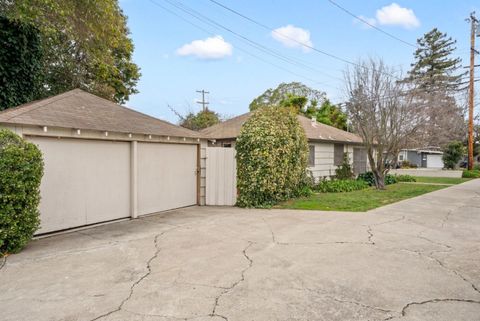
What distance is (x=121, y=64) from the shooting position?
60.8 feet

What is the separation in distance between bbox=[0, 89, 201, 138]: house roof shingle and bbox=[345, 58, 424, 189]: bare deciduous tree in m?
7.64

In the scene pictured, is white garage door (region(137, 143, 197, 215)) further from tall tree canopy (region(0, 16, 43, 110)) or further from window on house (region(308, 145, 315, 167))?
tall tree canopy (region(0, 16, 43, 110))

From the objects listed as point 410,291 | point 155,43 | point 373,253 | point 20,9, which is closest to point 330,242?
point 373,253

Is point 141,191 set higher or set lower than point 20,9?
lower

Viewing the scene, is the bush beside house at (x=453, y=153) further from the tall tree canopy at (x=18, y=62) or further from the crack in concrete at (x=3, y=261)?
the crack in concrete at (x=3, y=261)

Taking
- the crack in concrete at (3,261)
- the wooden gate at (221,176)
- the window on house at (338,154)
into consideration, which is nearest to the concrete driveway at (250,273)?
the crack in concrete at (3,261)

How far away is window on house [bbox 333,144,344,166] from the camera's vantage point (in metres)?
14.3

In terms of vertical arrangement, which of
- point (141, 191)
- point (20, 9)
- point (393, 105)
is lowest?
point (141, 191)

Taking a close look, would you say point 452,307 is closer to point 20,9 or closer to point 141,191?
point 141,191

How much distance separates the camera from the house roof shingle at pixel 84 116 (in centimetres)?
568

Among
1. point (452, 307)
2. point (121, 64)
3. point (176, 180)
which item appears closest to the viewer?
point (452, 307)

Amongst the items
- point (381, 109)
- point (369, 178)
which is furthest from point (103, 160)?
point (369, 178)

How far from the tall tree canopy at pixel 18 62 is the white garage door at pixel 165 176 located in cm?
589

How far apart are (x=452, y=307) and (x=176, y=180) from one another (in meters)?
6.87
